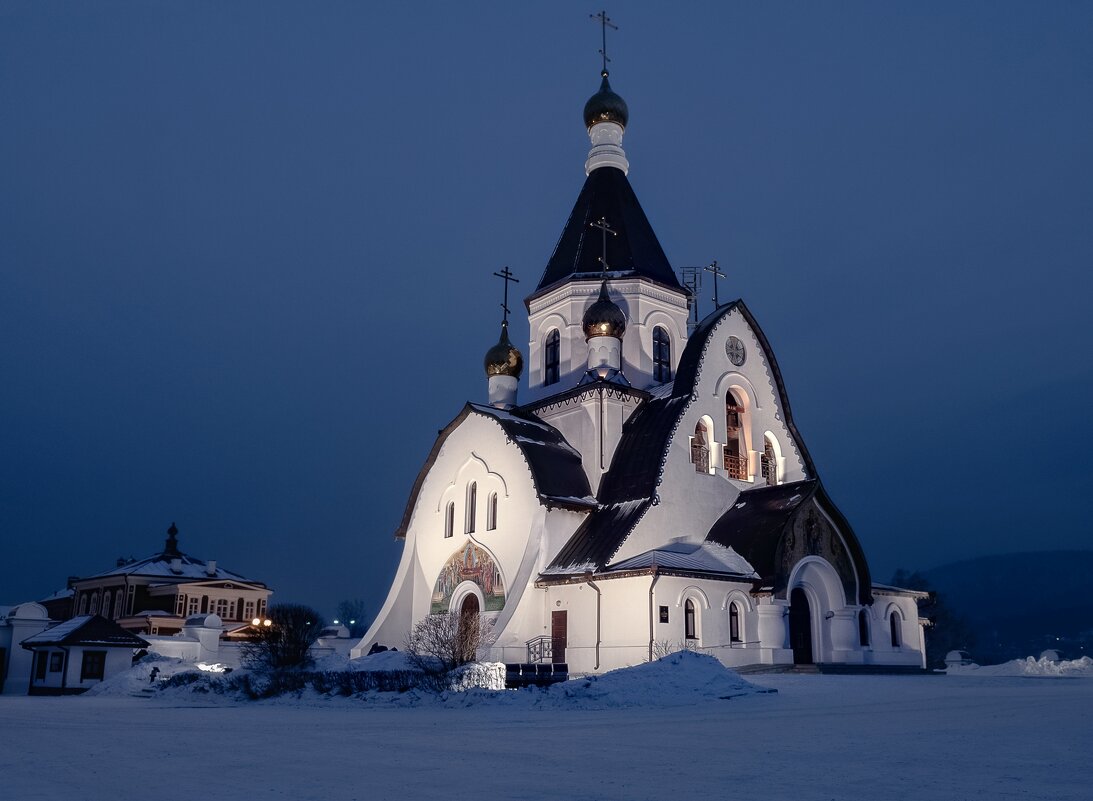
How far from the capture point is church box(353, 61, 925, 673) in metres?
20.7

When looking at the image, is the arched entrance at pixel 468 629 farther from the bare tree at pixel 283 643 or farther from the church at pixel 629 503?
the bare tree at pixel 283 643

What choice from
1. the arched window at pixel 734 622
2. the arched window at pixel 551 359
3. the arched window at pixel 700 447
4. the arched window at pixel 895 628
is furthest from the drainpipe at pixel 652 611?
the arched window at pixel 551 359

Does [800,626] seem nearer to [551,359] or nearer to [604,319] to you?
[604,319]

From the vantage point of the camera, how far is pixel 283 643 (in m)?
19.8

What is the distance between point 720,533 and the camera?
2270 centimetres

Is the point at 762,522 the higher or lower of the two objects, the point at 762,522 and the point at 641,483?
the lower

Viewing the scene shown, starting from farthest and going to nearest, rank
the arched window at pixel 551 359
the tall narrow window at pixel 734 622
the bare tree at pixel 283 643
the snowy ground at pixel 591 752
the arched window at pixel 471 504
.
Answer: the arched window at pixel 551 359 < the arched window at pixel 471 504 < the tall narrow window at pixel 734 622 < the bare tree at pixel 283 643 < the snowy ground at pixel 591 752

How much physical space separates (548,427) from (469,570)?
4087mm

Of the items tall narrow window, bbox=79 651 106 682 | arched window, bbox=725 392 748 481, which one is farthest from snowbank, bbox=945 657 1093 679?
tall narrow window, bbox=79 651 106 682

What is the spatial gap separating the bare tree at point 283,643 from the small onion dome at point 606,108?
1706 cm

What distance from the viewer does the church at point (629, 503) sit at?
68.0 feet

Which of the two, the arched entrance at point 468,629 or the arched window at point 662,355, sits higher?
the arched window at point 662,355

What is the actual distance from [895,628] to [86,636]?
19558 millimetres

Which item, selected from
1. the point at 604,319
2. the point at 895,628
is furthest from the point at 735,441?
the point at 895,628
